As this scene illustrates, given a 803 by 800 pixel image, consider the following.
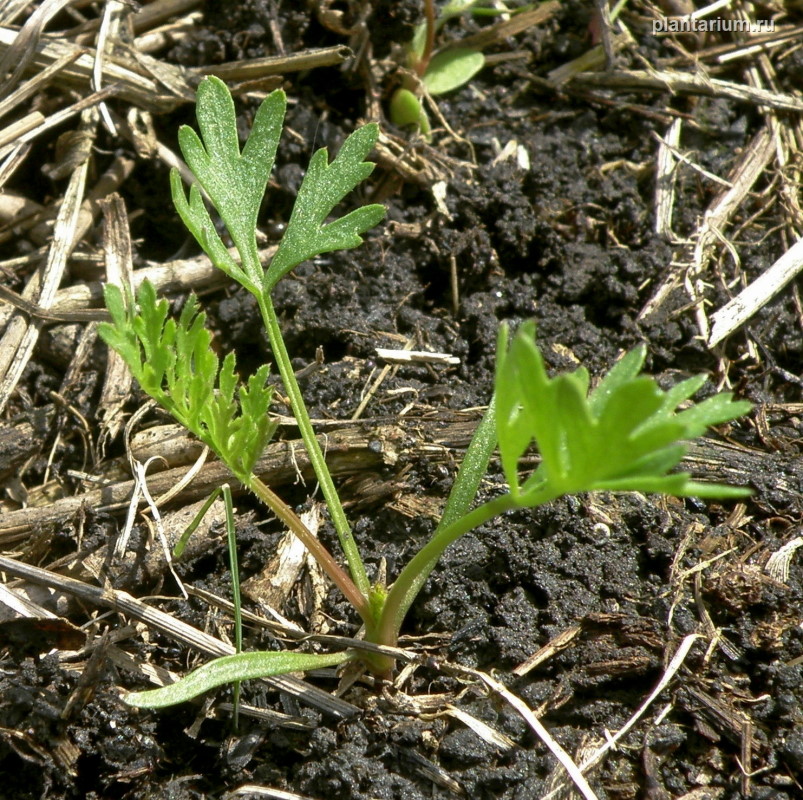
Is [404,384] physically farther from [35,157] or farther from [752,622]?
[35,157]

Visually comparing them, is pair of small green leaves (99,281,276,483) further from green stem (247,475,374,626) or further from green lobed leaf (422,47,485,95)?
green lobed leaf (422,47,485,95)

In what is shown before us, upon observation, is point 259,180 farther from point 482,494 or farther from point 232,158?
point 482,494

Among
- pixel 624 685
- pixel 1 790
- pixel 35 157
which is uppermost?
pixel 35 157

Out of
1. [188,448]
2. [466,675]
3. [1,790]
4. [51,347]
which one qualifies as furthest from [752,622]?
[51,347]

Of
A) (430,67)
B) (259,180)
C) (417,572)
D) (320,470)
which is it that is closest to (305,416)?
(320,470)

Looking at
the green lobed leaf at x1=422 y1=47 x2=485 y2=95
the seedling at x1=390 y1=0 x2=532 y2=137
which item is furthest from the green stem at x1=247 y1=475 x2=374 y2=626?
the green lobed leaf at x1=422 y1=47 x2=485 y2=95

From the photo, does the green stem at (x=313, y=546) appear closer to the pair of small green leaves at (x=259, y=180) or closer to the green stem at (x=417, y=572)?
the green stem at (x=417, y=572)
